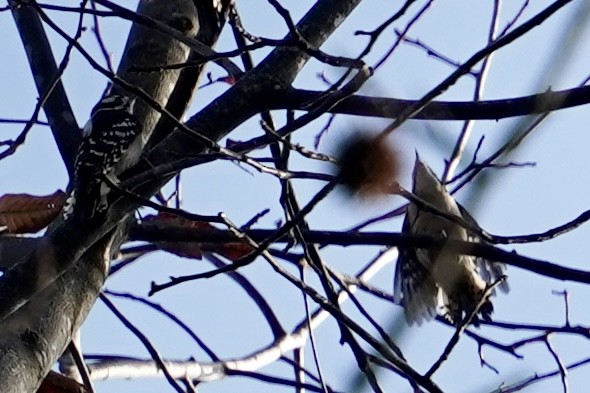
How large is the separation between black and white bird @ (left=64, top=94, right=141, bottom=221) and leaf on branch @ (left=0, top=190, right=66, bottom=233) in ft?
0.31

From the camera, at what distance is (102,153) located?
3.03 metres

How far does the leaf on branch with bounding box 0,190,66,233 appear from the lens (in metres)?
2.38

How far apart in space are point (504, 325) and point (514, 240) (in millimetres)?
504

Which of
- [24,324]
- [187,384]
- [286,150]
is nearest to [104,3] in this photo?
[286,150]

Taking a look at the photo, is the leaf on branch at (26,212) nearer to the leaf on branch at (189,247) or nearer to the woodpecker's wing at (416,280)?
the leaf on branch at (189,247)

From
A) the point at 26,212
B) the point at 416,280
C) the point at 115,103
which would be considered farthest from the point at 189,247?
the point at 416,280

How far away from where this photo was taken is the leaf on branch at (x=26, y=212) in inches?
93.9

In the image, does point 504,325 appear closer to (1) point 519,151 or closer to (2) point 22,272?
(2) point 22,272

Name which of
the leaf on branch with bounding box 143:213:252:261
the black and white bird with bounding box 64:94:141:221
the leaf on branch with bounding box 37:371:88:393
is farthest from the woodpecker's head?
the leaf on branch with bounding box 37:371:88:393

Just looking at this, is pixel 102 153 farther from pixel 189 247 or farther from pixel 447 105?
pixel 447 105

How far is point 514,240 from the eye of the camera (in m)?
1.79

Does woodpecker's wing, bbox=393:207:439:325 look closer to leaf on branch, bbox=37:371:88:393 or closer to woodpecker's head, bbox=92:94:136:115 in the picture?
woodpecker's head, bbox=92:94:136:115

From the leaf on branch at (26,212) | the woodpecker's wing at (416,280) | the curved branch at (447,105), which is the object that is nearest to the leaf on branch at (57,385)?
the leaf on branch at (26,212)

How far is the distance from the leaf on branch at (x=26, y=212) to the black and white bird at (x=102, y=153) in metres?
0.09
